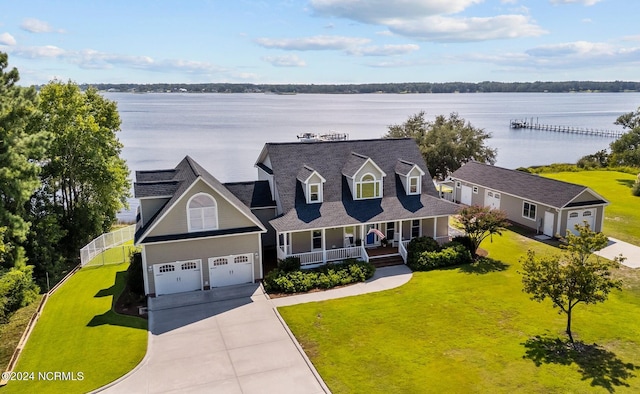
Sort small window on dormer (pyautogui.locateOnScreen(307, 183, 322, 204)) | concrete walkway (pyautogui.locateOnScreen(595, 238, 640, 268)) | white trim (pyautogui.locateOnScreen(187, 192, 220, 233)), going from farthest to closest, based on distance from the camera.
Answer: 1. small window on dormer (pyautogui.locateOnScreen(307, 183, 322, 204))
2. concrete walkway (pyautogui.locateOnScreen(595, 238, 640, 268))
3. white trim (pyautogui.locateOnScreen(187, 192, 220, 233))

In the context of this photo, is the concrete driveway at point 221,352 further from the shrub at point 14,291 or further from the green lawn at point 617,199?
the green lawn at point 617,199

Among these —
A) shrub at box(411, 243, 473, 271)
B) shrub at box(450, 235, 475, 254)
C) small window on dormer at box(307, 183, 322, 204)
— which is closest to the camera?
shrub at box(411, 243, 473, 271)

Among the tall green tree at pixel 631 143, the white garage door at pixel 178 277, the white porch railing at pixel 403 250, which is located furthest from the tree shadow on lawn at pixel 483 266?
the tall green tree at pixel 631 143

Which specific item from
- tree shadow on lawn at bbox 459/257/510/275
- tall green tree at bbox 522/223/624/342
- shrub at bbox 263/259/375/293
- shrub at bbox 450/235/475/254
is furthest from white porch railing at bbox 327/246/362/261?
tall green tree at bbox 522/223/624/342

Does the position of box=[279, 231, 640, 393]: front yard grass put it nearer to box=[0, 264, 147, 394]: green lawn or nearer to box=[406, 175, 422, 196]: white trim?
box=[406, 175, 422, 196]: white trim

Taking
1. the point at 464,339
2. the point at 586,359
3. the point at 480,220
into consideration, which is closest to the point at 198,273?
the point at 464,339

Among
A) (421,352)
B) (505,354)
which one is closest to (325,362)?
(421,352)
